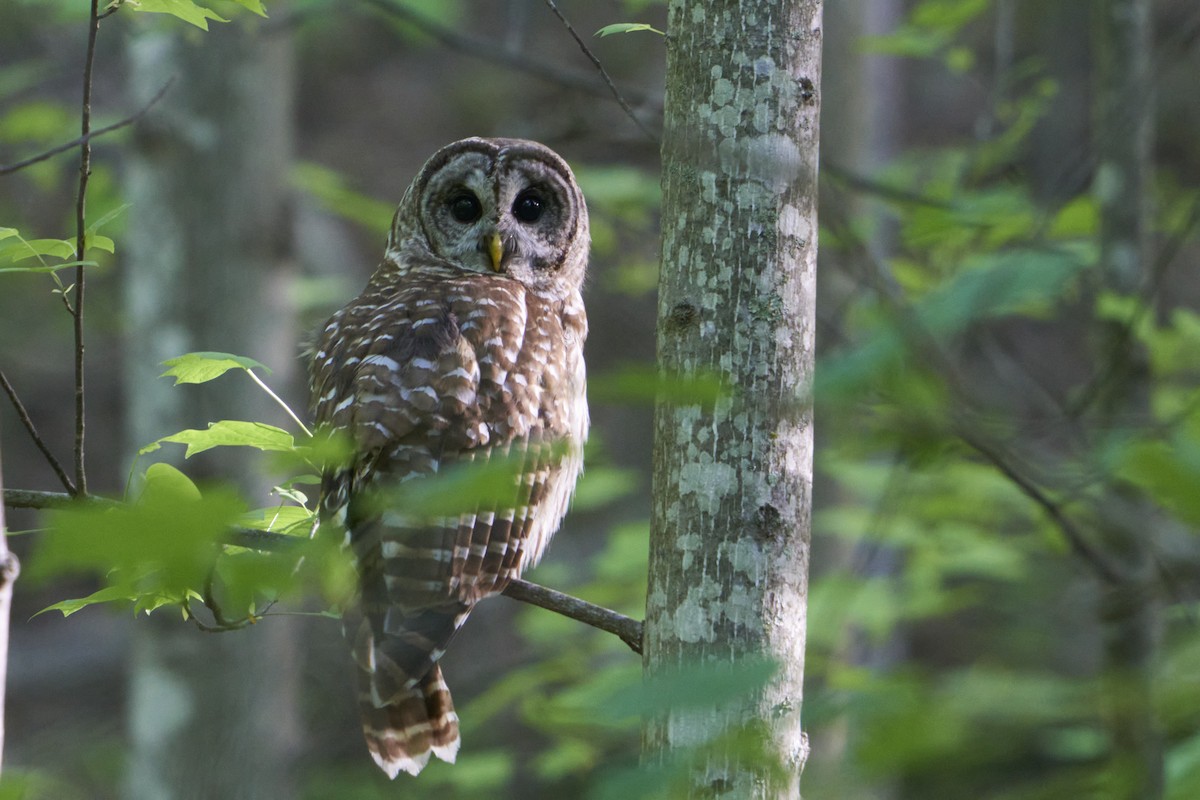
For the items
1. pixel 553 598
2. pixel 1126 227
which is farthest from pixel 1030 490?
pixel 1126 227

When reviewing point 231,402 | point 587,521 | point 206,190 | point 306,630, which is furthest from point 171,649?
point 587,521

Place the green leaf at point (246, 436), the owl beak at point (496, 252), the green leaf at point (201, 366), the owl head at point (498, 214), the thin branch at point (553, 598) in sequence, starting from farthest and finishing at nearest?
the owl head at point (498, 214)
the owl beak at point (496, 252)
the green leaf at point (201, 366)
the green leaf at point (246, 436)
the thin branch at point (553, 598)

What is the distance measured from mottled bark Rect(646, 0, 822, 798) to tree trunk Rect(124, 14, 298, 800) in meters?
3.14

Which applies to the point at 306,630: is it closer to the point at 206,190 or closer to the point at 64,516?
the point at 206,190

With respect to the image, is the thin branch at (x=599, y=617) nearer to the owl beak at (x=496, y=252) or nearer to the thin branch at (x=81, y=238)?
the thin branch at (x=81, y=238)

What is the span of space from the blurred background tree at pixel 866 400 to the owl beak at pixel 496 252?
639mm

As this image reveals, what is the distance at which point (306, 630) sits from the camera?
20.1 feet

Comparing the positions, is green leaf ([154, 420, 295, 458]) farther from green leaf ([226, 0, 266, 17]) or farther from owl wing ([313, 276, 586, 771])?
green leaf ([226, 0, 266, 17])

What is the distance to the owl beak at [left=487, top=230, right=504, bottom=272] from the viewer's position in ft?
13.4

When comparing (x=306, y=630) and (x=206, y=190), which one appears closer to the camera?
(x=206, y=190)

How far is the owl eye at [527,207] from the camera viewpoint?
4.31m

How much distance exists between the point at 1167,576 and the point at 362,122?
12956mm

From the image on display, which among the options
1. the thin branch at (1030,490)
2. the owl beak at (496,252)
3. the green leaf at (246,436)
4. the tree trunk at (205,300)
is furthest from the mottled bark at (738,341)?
the tree trunk at (205,300)

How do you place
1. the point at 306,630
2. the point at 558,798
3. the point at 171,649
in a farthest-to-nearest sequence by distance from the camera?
the point at 558,798
the point at 306,630
the point at 171,649
